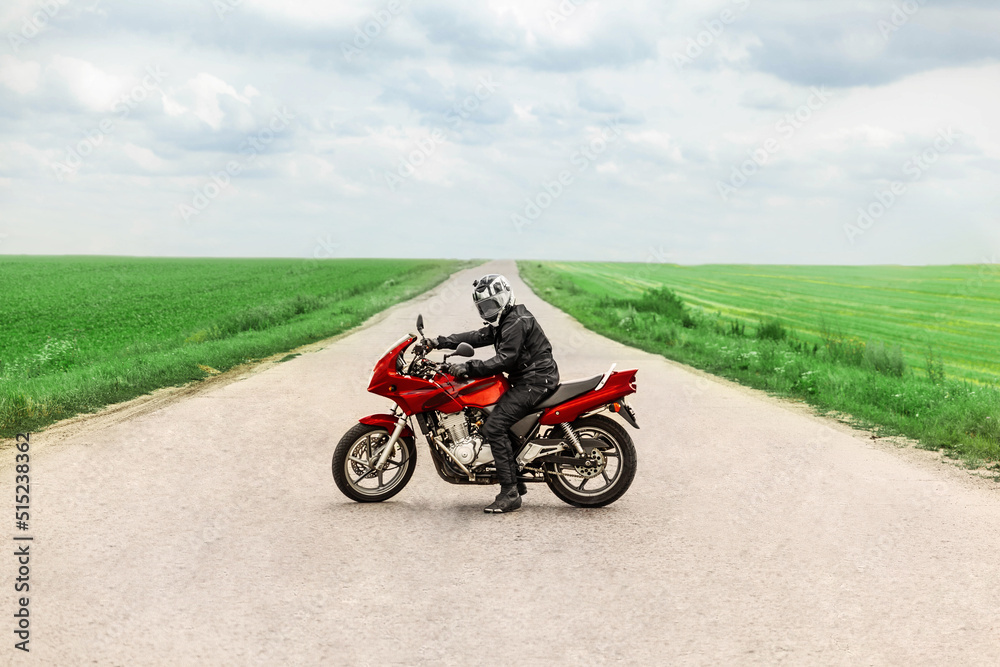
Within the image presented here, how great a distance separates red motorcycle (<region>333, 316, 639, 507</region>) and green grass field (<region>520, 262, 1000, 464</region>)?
4.51 m

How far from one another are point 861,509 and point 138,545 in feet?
18.0

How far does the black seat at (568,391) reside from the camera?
6941 millimetres

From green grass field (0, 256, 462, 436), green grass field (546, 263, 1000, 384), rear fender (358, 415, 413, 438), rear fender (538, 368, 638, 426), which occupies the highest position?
rear fender (538, 368, 638, 426)

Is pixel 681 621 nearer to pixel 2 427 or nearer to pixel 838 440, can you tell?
pixel 838 440

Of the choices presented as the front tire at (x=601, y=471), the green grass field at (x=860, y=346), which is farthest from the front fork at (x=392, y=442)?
the green grass field at (x=860, y=346)

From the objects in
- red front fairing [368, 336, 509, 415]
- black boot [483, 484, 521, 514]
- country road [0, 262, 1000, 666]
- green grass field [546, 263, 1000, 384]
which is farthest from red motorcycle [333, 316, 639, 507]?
green grass field [546, 263, 1000, 384]

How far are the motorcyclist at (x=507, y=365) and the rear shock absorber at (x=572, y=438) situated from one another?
0.30 m

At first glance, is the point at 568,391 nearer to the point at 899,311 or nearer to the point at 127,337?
the point at 127,337

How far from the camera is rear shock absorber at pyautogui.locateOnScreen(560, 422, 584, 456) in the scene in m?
6.95

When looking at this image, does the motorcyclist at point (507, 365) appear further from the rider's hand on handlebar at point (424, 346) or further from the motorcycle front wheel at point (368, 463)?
the motorcycle front wheel at point (368, 463)

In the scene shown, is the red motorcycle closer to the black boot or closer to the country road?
the black boot

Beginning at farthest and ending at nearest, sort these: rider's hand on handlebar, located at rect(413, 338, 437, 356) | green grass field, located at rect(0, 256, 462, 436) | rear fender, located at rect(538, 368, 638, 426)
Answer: green grass field, located at rect(0, 256, 462, 436), rear fender, located at rect(538, 368, 638, 426), rider's hand on handlebar, located at rect(413, 338, 437, 356)

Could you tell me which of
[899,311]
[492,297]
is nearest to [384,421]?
[492,297]

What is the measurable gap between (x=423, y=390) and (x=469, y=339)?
0.55 meters
